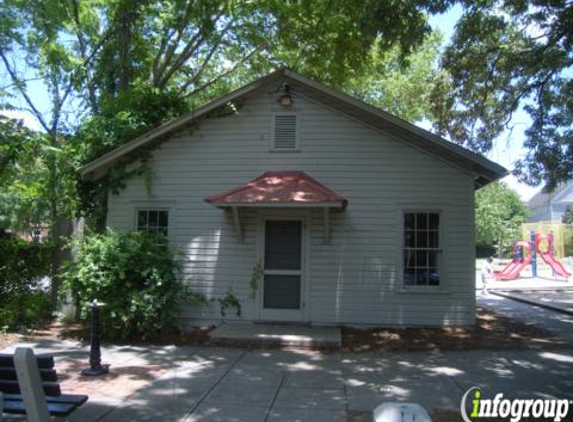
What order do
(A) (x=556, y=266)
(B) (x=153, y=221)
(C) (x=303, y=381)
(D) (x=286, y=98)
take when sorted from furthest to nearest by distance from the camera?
(A) (x=556, y=266) → (B) (x=153, y=221) → (D) (x=286, y=98) → (C) (x=303, y=381)

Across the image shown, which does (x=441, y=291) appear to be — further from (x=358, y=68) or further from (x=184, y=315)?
(x=358, y=68)

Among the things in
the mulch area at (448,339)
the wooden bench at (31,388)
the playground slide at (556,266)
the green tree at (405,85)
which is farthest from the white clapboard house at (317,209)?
the playground slide at (556,266)

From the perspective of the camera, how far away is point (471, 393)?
624 cm

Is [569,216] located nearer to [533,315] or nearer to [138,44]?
[533,315]

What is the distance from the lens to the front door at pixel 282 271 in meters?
10.8

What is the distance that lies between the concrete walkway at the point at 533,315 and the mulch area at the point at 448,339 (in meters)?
0.71

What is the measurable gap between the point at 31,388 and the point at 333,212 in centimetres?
772

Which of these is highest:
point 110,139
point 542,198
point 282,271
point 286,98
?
point 542,198

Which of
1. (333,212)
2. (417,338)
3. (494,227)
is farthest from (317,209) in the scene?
(494,227)

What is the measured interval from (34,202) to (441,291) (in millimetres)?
10154

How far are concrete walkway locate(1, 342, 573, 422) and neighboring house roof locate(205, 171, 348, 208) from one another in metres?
2.77

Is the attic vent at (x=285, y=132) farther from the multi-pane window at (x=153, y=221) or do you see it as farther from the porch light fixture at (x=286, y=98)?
the multi-pane window at (x=153, y=221)

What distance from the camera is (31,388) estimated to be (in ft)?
12.3

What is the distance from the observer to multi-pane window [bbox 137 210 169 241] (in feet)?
37.7
